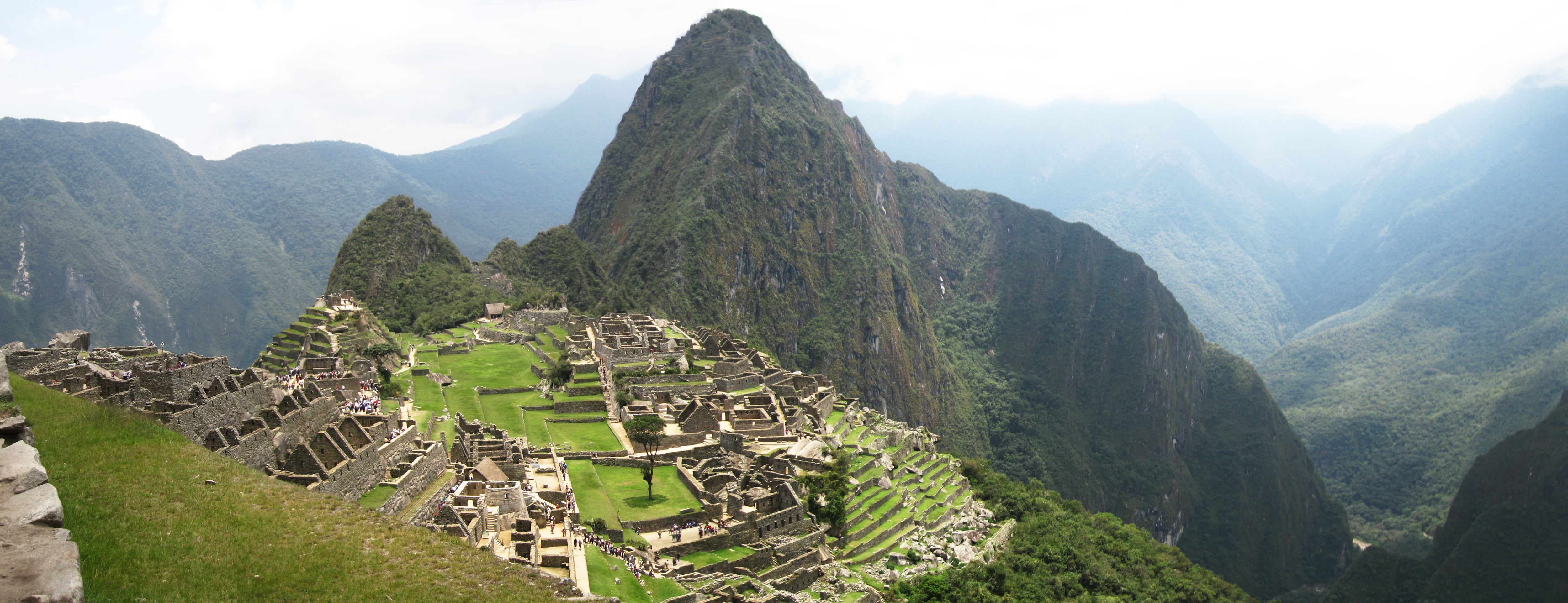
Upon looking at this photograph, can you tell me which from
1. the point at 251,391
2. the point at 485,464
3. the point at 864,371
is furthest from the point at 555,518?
the point at 864,371

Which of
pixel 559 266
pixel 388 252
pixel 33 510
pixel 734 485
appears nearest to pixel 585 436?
pixel 734 485

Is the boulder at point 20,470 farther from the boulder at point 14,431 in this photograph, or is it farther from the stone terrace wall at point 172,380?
the stone terrace wall at point 172,380

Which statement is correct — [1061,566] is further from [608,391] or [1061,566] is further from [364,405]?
[364,405]

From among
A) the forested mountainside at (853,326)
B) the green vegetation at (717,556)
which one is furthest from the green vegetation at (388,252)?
the green vegetation at (717,556)

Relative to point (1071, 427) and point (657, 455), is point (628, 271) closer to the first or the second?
point (1071, 427)

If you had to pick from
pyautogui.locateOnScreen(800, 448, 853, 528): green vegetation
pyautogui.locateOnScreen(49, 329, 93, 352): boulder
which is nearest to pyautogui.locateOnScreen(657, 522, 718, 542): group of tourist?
pyautogui.locateOnScreen(800, 448, 853, 528): green vegetation
